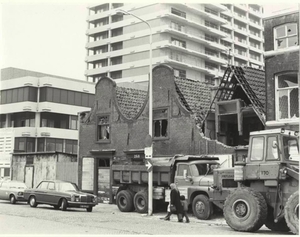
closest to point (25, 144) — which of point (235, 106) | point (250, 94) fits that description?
point (235, 106)

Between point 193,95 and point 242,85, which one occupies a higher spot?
point 242,85

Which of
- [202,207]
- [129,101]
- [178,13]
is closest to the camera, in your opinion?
[202,207]

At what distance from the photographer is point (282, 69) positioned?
22.5 metres

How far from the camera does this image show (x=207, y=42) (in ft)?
259

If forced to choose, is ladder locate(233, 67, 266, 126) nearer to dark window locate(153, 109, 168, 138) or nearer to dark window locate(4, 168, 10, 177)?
dark window locate(153, 109, 168, 138)

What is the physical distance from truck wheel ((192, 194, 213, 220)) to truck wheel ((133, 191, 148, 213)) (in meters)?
3.26

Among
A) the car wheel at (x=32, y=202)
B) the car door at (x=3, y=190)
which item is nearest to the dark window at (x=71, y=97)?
the car door at (x=3, y=190)

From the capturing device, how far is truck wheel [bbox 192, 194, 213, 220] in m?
18.8

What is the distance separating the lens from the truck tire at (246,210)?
46.6 ft

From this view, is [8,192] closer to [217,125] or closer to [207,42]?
[217,125]

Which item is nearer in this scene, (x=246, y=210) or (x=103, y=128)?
(x=246, y=210)

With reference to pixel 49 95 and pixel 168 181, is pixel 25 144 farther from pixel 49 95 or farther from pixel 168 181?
pixel 168 181

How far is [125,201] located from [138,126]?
6955 millimetres

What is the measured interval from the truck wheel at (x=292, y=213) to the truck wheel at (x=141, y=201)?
9767 millimetres
